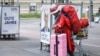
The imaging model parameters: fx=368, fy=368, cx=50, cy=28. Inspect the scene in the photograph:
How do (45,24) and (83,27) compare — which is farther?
(45,24)

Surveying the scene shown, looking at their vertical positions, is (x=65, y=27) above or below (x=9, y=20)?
above

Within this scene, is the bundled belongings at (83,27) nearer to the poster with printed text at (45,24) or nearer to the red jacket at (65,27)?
the poster with printed text at (45,24)

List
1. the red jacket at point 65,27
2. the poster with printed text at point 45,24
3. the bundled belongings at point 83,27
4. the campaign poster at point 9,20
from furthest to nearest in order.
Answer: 1. the campaign poster at point 9,20
2. the poster with printed text at point 45,24
3. the bundled belongings at point 83,27
4. the red jacket at point 65,27

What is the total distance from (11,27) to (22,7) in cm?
4352

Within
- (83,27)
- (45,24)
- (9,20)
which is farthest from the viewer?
(9,20)

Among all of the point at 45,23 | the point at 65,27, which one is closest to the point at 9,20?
the point at 45,23

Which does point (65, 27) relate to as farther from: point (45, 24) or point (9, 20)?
point (9, 20)

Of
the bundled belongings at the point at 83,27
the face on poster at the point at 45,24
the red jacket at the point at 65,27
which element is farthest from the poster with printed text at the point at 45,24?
the red jacket at the point at 65,27

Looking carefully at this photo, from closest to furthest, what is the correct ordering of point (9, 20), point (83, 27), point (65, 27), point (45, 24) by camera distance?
point (65, 27) < point (83, 27) < point (45, 24) < point (9, 20)

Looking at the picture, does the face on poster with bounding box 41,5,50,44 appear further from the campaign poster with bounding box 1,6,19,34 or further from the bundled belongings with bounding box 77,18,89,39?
the campaign poster with bounding box 1,6,19,34

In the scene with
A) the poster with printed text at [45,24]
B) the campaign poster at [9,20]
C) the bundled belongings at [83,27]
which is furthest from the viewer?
the campaign poster at [9,20]

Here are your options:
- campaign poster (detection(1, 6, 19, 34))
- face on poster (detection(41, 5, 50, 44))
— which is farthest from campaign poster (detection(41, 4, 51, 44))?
campaign poster (detection(1, 6, 19, 34))

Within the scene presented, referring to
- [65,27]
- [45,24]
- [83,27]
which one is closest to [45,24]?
[45,24]

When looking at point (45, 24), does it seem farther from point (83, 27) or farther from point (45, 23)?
point (83, 27)
